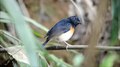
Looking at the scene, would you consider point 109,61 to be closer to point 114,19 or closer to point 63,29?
point 63,29

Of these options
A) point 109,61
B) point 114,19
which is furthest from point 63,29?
point 109,61

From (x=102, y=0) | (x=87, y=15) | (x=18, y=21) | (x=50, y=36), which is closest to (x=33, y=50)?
(x=18, y=21)

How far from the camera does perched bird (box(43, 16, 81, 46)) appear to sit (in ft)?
6.79

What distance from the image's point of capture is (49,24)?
436cm

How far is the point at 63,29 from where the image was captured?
2.21m

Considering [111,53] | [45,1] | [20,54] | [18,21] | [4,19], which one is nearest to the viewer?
[18,21]

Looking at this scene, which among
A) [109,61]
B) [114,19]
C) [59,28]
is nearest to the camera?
[114,19]

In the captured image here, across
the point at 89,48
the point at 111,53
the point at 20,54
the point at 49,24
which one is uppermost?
the point at 89,48

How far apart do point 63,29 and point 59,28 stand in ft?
0.23

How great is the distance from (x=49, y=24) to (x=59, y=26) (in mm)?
2239

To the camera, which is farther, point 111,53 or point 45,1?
point 45,1

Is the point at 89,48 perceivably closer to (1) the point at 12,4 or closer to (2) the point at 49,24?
(1) the point at 12,4

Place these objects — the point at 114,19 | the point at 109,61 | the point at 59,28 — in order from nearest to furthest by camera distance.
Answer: the point at 114,19 < the point at 59,28 < the point at 109,61

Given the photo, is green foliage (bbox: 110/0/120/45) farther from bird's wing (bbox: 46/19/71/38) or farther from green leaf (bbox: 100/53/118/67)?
green leaf (bbox: 100/53/118/67)
